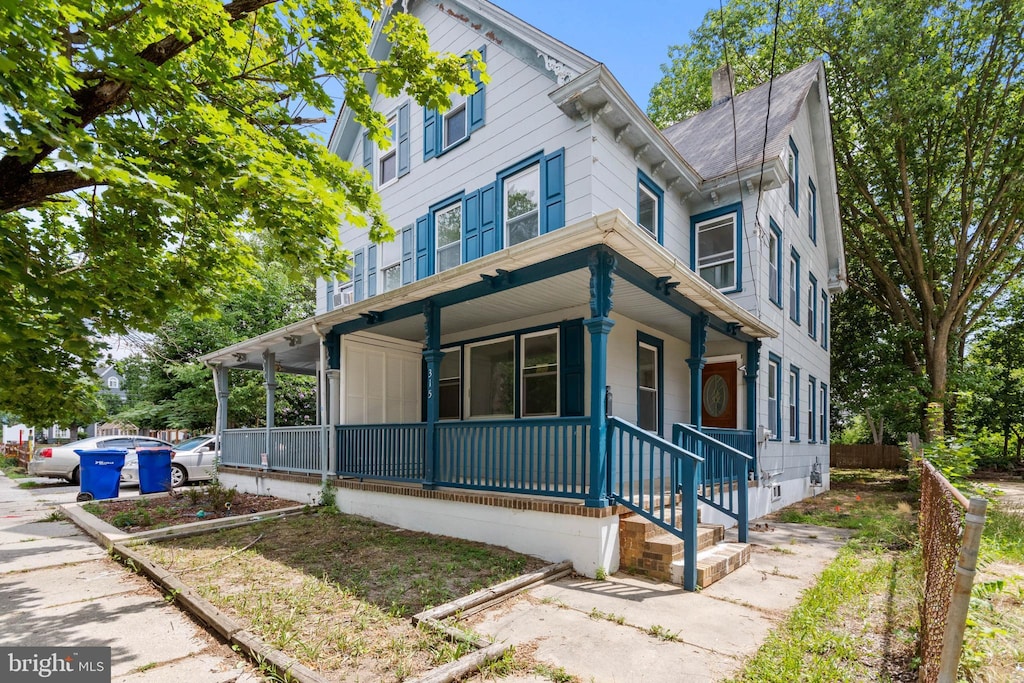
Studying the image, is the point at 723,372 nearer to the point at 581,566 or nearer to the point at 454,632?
the point at 581,566

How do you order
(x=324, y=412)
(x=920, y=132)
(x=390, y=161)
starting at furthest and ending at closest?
(x=920, y=132) → (x=390, y=161) → (x=324, y=412)

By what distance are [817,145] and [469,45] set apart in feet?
31.4

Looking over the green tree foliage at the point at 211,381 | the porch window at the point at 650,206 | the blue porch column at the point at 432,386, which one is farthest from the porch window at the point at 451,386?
the green tree foliage at the point at 211,381

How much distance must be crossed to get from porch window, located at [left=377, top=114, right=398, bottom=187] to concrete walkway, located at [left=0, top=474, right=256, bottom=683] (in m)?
8.98

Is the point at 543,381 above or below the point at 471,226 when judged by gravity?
below

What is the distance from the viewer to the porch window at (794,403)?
12328mm

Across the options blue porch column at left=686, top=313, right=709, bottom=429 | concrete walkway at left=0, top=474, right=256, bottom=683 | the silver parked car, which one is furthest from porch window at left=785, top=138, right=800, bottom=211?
the silver parked car

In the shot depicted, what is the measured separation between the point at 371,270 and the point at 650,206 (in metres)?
6.55

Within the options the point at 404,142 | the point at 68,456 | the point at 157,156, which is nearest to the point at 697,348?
the point at 157,156

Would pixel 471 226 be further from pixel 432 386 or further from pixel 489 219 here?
pixel 432 386

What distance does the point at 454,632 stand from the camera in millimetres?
3846

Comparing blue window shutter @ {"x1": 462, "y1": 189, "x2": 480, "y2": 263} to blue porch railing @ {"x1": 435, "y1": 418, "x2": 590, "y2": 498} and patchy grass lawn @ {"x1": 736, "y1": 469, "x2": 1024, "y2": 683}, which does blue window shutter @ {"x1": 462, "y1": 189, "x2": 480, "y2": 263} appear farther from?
patchy grass lawn @ {"x1": 736, "y1": 469, "x2": 1024, "y2": 683}

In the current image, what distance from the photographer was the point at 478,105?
1024 centimetres

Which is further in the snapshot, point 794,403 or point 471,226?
A: point 794,403
